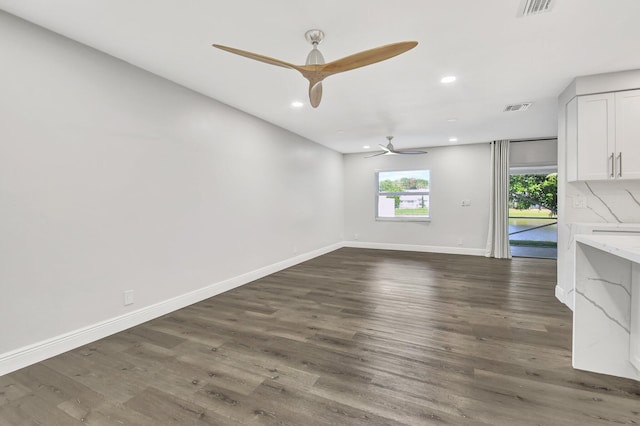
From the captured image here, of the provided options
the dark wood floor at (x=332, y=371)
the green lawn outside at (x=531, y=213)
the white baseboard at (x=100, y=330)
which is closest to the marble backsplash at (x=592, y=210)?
the dark wood floor at (x=332, y=371)

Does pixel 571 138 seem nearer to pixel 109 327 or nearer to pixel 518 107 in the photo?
pixel 518 107

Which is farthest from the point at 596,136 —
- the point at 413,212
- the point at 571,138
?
the point at 413,212

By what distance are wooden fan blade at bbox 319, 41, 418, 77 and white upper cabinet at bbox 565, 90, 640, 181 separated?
2.71 meters

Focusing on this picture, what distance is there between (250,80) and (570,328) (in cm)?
411

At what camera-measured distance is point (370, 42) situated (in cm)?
243

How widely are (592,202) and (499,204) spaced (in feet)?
10.1

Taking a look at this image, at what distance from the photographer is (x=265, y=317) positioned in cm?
306

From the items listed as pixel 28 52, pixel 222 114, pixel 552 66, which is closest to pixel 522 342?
pixel 552 66

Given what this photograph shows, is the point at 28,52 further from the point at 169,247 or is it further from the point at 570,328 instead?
the point at 570,328

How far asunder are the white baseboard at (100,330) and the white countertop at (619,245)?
12.4 ft

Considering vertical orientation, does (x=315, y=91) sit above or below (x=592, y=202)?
above

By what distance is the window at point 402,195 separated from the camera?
7258 mm

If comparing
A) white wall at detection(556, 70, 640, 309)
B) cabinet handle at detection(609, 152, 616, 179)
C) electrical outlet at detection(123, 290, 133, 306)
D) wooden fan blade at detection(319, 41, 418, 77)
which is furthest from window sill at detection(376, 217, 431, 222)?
electrical outlet at detection(123, 290, 133, 306)

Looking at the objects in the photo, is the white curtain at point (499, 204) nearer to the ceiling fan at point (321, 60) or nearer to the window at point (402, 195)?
the window at point (402, 195)
